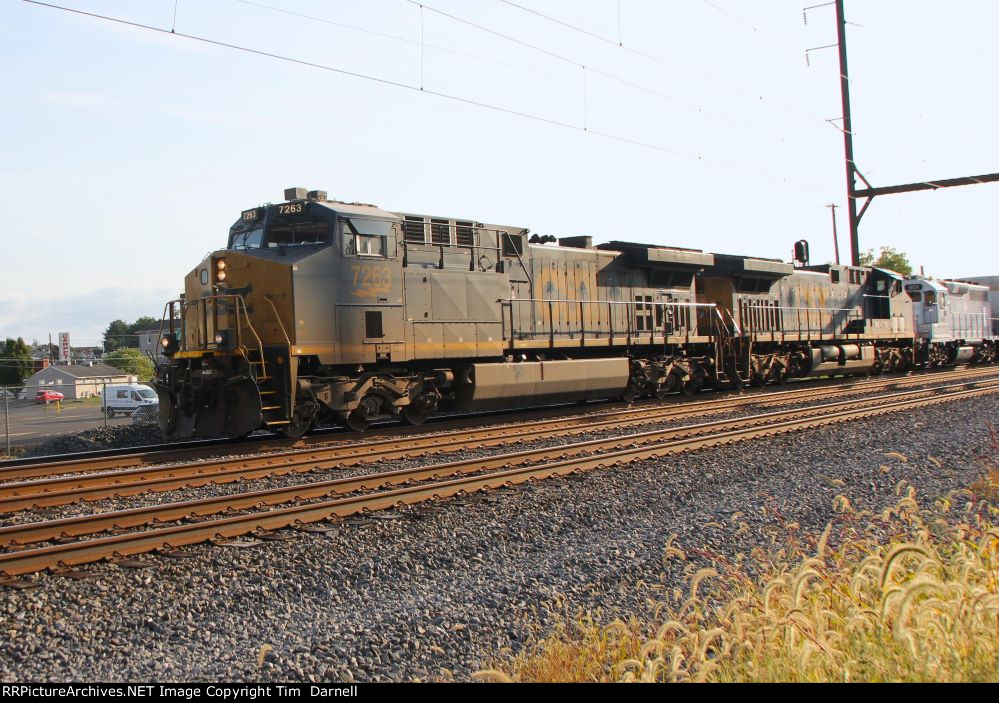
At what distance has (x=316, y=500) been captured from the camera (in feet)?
25.5

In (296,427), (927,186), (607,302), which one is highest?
(927,186)

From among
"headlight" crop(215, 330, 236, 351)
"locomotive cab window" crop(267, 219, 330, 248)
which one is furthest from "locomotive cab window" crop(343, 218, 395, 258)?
"headlight" crop(215, 330, 236, 351)

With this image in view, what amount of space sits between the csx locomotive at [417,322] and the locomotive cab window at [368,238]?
21 mm

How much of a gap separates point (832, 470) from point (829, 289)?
17.4 meters

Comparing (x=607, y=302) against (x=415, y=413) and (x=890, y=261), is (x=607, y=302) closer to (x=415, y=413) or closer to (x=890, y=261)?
(x=415, y=413)

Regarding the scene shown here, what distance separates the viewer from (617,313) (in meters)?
17.4

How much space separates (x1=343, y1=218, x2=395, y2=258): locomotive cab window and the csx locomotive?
2 cm

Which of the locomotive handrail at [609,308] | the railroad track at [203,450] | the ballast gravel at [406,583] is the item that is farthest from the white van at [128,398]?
the ballast gravel at [406,583]

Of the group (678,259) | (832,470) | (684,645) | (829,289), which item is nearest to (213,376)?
(832,470)

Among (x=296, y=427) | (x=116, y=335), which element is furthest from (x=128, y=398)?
(x=116, y=335)

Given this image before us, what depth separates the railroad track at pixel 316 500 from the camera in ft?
19.7

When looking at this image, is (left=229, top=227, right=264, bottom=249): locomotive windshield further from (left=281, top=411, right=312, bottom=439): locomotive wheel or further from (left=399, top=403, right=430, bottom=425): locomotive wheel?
(left=399, top=403, right=430, bottom=425): locomotive wheel

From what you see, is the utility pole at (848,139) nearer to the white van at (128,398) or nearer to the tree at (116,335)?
the white van at (128,398)

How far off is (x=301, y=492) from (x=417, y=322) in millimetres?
5343
